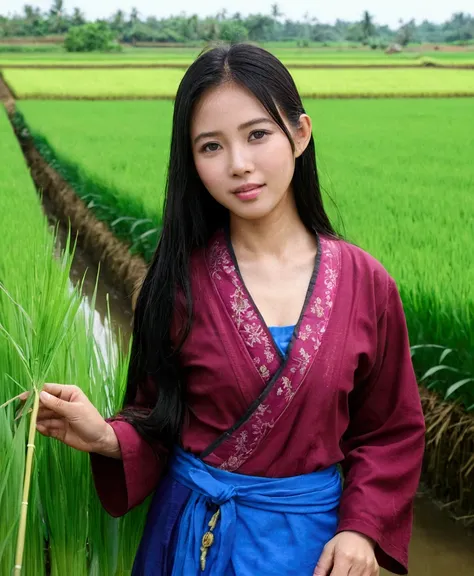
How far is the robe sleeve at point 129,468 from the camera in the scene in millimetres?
1349

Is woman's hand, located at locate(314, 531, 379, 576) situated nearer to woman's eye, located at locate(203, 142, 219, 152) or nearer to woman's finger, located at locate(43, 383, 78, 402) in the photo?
woman's finger, located at locate(43, 383, 78, 402)

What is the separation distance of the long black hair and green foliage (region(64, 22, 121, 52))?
128ft

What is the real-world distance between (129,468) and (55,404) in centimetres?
18

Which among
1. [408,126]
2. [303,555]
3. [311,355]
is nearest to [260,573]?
[303,555]

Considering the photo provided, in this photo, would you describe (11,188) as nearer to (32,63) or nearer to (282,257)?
(282,257)

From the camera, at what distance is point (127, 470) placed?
1354mm

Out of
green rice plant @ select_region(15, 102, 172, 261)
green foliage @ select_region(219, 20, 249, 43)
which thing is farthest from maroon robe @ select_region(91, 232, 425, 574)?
green rice plant @ select_region(15, 102, 172, 261)

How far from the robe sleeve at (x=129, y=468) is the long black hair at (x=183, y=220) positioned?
1 centimetres

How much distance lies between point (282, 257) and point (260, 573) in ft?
1.46

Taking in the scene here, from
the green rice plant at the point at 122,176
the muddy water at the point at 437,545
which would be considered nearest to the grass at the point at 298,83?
the green rice plant at the point at 122,176

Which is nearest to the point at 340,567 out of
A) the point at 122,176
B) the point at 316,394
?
the point at 316,394

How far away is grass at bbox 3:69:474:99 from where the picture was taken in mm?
17750

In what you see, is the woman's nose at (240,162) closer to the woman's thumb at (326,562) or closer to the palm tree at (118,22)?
the woman's thumb at (326,562)

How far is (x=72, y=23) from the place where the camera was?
43000 mm
